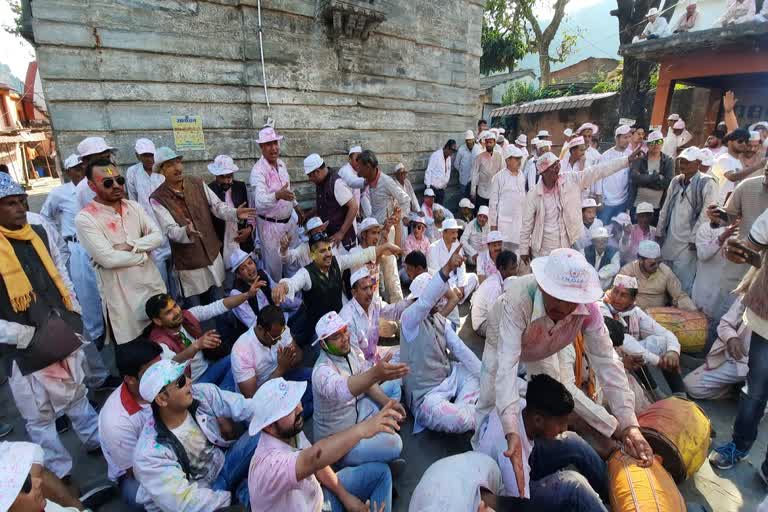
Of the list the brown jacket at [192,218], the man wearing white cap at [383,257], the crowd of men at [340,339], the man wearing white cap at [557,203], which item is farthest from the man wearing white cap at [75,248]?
the man wearing white cap at [557,203]

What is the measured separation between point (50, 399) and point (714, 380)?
5.72 meters

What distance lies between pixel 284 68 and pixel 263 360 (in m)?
4.69

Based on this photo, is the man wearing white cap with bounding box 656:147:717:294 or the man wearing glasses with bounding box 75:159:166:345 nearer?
the man wearing glasses with bounding box 75:159:166:345

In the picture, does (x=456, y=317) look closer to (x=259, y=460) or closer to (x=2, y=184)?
(x=259, y=460)

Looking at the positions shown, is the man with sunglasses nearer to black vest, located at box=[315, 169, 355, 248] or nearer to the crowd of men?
the crowd of men

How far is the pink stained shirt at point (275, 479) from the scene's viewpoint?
1944 millimetres

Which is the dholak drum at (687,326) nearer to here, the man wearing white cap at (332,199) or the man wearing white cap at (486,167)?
the man wearing white cap at (332,199)

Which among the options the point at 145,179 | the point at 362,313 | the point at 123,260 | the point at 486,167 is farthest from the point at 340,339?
the point at 486,167

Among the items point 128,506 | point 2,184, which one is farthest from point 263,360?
point 2,184

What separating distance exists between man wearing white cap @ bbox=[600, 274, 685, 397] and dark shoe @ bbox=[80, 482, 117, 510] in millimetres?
4237

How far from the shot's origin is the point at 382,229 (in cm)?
536

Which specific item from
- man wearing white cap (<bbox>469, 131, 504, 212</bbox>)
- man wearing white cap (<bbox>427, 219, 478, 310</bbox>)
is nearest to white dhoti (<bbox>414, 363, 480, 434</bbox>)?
man wearing white cap (<bbox>427, 219, 478, 310</bbox>)

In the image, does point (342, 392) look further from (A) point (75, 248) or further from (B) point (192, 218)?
(A) point (75, 248)

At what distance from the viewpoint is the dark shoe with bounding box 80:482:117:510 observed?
277 centimetres
